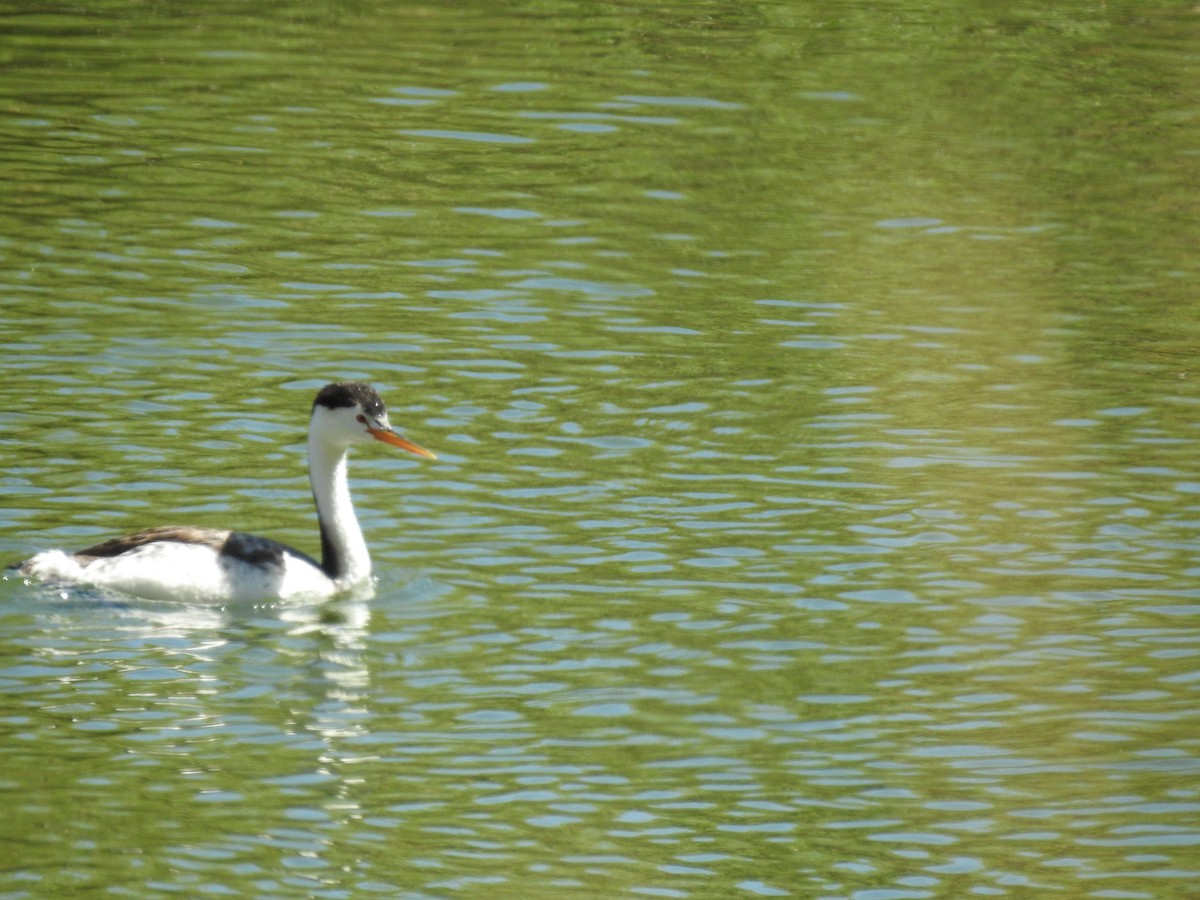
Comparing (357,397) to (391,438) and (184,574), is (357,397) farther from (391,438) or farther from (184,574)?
(184,574)

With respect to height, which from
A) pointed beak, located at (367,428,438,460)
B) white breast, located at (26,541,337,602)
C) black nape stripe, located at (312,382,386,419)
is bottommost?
white breast, located at (26,541,337,602)

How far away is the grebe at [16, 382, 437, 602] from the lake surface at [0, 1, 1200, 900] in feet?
0.59

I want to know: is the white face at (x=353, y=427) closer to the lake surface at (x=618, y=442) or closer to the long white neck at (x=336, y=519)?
the long white neck at (x=336, y=519)

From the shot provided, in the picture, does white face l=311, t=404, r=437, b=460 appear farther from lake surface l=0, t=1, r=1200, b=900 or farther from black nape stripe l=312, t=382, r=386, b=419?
lake surface l=0, t=1, r=1200, b=900

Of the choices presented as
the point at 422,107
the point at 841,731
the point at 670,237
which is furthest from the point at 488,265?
the point at 841,731

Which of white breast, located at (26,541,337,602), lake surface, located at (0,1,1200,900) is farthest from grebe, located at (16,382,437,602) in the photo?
lake surface, located at (0,1,1200,900)

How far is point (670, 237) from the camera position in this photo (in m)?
20.2

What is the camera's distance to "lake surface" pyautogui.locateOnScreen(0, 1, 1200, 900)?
10.2m

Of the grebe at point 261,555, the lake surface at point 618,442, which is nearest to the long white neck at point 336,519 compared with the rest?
the grebe at point 261,555

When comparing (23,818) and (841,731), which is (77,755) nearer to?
(23,818)

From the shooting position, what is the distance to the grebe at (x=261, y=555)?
Answer: 12.5 meters

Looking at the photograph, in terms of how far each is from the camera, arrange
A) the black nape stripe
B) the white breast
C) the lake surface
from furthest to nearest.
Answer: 1. the black nape stripe
2. the white breast
3. the lake surface

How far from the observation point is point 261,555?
1276 centimetres

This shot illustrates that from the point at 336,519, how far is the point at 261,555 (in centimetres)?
64
